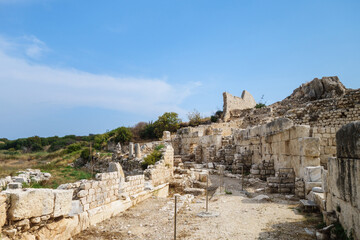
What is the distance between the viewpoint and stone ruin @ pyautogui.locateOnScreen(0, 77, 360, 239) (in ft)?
11.6

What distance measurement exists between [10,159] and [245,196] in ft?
103

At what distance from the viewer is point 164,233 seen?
16.0 feet

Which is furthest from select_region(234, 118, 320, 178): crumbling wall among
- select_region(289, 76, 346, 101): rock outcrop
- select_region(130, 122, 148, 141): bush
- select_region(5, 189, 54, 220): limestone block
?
select_region(130, 122, 148, 141): bush

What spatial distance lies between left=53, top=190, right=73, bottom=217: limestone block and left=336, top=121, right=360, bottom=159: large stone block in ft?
14.1

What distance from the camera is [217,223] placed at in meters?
5.34

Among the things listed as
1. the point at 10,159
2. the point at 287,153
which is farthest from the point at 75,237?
the point at 10,159

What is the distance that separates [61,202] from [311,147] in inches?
265

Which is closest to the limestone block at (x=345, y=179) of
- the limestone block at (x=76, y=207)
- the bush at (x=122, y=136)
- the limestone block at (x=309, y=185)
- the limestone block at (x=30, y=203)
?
the limestone block at (x=309, y=185)

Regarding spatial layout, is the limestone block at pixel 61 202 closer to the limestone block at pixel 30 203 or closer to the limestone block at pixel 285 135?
the limestone block at pixel 30 203

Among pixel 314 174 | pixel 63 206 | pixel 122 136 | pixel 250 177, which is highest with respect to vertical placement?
pixel 122 136

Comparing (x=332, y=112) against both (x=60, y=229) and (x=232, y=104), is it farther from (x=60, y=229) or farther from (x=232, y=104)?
(x=232, y=104)

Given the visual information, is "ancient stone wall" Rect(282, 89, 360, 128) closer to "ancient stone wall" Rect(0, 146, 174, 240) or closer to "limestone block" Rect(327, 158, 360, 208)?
"limestone block" Rect(327, 158, 360, 208)

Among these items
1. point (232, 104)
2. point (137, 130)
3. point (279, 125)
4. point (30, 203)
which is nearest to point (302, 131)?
point (279, 125)

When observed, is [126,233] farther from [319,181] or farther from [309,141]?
[309,141]
